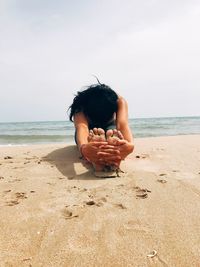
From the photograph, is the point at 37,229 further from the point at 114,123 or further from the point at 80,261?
the point at 114,123

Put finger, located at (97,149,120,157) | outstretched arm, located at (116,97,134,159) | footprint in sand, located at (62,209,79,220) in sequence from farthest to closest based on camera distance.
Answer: outstretched arm, located at (116,97,134,159), finger, located at (97,149,120,157), footprint in sand, located at (62,209,79,220)

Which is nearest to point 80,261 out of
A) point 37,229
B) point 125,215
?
point 37,229

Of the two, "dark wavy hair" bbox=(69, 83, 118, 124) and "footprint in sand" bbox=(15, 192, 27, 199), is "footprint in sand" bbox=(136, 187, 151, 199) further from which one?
"dark wavy hair" bbox=(69, 83, 118, 124)

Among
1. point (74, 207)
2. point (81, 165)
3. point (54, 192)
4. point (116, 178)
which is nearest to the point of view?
point (74, 207)

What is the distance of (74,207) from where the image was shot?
2.19 metres

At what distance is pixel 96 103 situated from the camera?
4.14 metres

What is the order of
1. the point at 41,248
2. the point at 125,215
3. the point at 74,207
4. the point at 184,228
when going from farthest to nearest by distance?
the point at 74,207 < the point at 125,215 < the point at 184,228 < the point at 41,248

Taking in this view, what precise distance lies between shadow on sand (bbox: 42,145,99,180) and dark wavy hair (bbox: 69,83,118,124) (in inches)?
23.6

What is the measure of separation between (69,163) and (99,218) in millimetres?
1879

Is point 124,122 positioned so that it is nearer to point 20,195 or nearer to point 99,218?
point 20,195

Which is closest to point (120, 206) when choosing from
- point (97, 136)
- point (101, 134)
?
point (97, 136)

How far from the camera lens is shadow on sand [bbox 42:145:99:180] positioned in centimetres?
315

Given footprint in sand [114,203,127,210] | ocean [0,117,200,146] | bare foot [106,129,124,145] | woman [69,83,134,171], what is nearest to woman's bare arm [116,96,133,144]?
woman [69,83,134,171]

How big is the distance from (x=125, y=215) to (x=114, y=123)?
2392 mm
